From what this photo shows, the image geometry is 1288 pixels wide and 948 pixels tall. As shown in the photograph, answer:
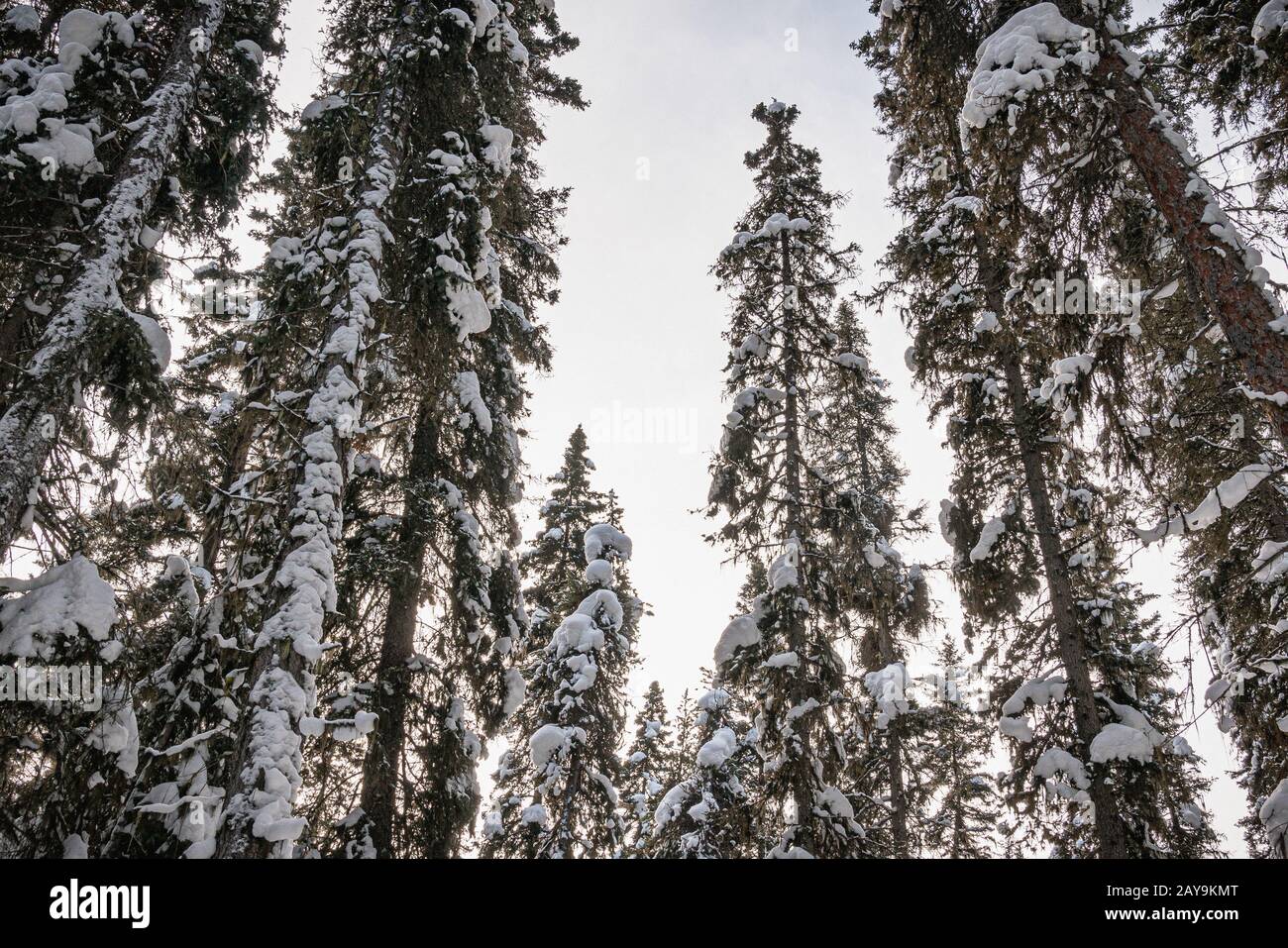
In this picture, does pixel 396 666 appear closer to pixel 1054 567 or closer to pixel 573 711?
pixel 573 711

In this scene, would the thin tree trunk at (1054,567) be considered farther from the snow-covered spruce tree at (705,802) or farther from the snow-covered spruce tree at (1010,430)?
the snow-covered spruce tree at (705,802)

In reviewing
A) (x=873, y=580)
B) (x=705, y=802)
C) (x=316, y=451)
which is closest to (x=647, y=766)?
(x=705, y=802)

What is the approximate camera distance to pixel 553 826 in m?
12.4

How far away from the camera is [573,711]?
13.0 metres

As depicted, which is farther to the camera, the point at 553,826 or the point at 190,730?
the point at 553,826

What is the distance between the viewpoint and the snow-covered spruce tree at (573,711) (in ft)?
40.8

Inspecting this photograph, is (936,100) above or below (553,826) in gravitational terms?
above

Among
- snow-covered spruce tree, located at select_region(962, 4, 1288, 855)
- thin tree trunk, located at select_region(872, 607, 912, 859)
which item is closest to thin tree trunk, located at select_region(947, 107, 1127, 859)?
snow-covered spruce tree, located at select_region(962, 4, 1288, 855)

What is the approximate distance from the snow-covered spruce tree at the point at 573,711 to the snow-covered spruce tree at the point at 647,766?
753 cm

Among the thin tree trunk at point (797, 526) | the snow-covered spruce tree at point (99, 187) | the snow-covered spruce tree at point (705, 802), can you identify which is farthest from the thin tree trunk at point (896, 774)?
the snow-covered spruce tree at point (99, 187)

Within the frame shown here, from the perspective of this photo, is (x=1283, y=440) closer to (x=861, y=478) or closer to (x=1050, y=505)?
(x=1050, y=505)

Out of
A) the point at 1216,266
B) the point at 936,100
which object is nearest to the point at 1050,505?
the point at 1216,266
